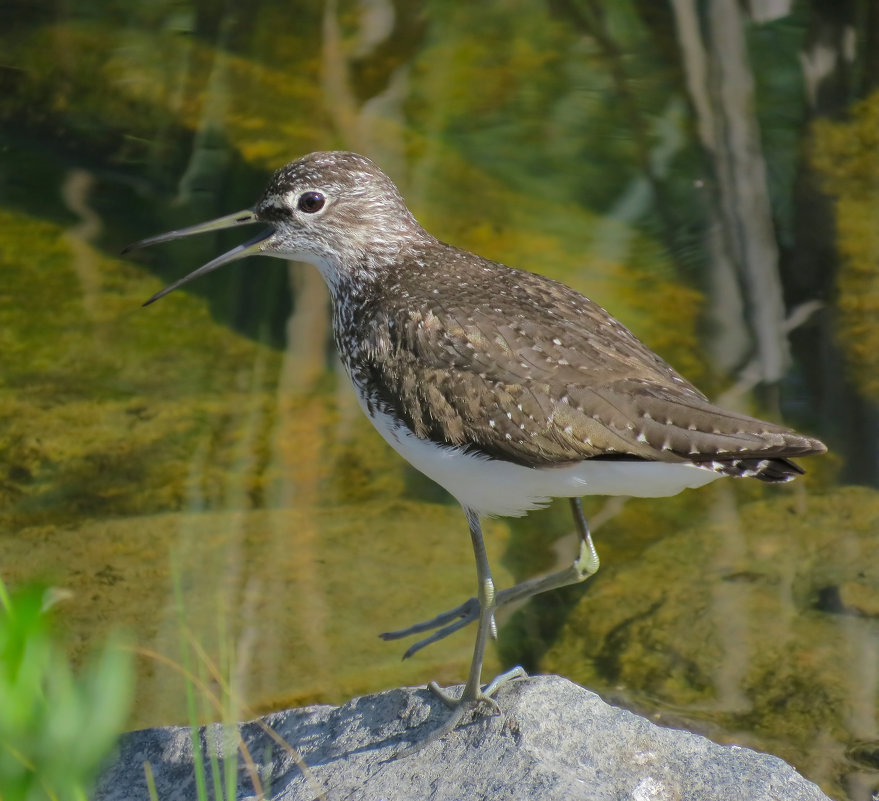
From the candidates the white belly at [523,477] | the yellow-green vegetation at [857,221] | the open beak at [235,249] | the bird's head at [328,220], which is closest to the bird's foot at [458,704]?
the white belly at [523,477]

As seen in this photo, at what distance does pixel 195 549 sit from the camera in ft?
21.5

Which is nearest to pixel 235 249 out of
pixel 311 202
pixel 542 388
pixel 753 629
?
pixel 311 202

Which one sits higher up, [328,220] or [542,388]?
A: [542,388]

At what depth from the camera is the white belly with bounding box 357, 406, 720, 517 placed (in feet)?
13.9

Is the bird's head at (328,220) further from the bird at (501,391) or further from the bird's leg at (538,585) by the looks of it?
the bird's leg at (538,585)

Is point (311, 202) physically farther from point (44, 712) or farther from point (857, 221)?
point (857, 221)

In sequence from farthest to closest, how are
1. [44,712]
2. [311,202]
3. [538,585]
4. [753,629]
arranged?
[753,629] < [311,202] < [538,585] < [44,712]

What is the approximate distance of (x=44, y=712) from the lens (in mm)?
2092

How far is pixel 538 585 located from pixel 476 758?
1.01 metres

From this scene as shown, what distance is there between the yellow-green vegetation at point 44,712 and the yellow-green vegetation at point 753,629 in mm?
3978

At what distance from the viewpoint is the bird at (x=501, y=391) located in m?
4.16

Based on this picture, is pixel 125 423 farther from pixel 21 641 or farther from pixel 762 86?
pixel 762 86

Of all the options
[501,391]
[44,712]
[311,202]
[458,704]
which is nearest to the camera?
[44,712]

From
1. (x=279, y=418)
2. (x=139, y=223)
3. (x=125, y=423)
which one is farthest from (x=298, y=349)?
(x=139, y=223)
